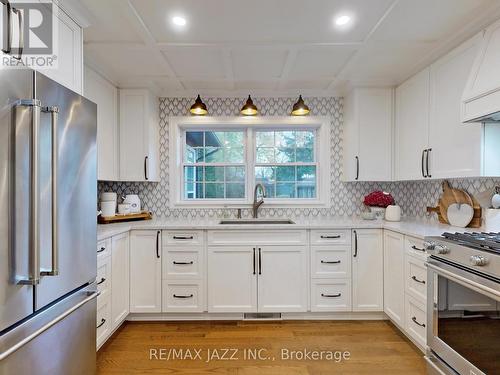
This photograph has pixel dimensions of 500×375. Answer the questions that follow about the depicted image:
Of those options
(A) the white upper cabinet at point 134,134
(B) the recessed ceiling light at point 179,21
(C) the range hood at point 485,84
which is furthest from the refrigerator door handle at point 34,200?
(C) the range hood at point 485,84

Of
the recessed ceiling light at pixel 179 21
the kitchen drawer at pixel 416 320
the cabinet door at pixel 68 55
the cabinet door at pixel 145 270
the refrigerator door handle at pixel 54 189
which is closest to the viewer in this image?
the refrigerator door handle at pixel 54 189

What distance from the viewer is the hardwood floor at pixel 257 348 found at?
2049 millimetres

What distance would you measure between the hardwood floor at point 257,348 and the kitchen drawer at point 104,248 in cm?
75

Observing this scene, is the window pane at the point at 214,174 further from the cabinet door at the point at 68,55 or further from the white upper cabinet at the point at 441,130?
the white upper cabinet at the point at 441,130

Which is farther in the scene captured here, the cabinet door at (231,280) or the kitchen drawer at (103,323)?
the cabinet door at (231,280)

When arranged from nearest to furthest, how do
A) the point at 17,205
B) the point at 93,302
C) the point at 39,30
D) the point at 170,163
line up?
1. the point at 17,205
2. the point at 39,30
3. the point at 93,302
4. the point at 170,163

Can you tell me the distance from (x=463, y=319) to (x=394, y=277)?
3.19ft

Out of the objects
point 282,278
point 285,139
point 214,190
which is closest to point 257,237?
point 282,278

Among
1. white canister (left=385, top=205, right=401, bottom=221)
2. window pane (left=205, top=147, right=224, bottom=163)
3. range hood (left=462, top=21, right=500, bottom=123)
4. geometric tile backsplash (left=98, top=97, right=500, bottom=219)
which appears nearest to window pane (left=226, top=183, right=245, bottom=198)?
geometric tile backsplash (left=98, top=97, right=500, bottom=219)

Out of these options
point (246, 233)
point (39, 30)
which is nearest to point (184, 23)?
point (39, 30)

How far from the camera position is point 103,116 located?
8.99ft

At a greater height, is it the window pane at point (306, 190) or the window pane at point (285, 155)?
the window pane at point (285, 155)

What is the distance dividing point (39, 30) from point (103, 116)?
1.27 metres

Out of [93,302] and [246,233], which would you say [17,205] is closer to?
[93,302]
